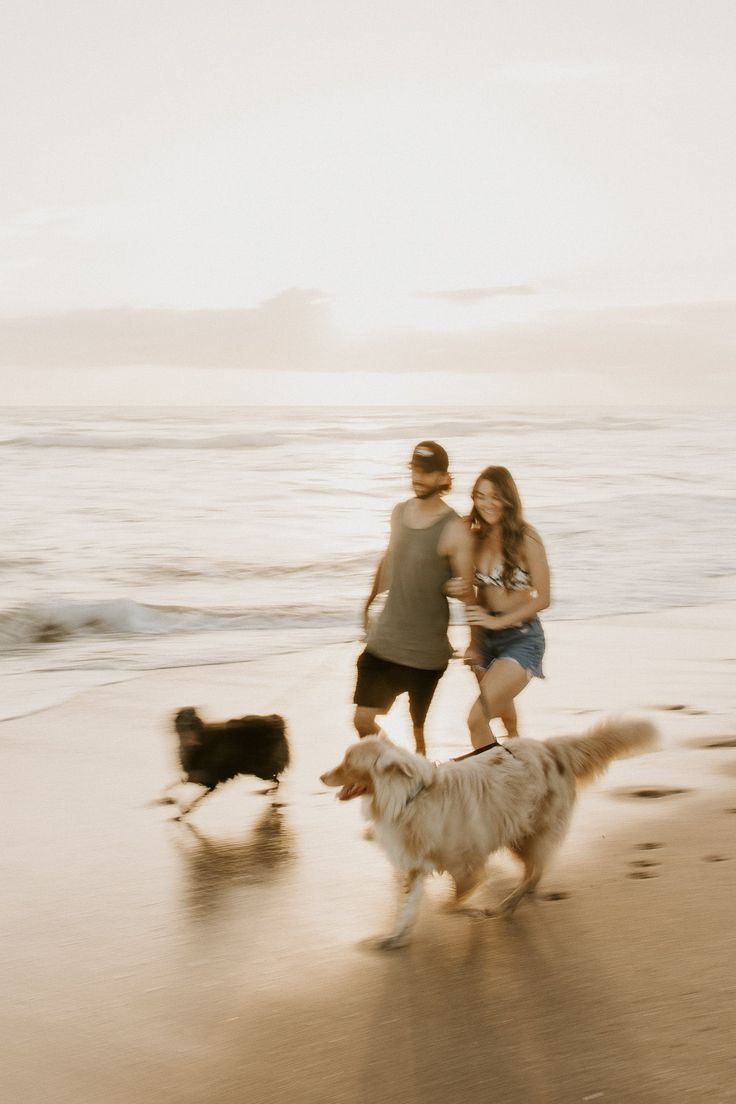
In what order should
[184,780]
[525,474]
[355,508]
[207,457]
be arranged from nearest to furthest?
[184,780] < [355,508] < [525,474] < [207,457]

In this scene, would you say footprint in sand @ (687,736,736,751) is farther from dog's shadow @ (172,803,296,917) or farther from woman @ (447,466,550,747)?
dog's shadow @ (172,803,296,917)

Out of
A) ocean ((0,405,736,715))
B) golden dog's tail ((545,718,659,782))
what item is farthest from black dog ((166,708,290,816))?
ocean ((0,405,736,715))

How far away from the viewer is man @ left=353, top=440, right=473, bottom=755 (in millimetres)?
4902

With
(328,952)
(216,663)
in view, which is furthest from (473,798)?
(216,663)

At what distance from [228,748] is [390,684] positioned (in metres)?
0.99

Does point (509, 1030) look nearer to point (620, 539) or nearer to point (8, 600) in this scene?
point (8, 600)

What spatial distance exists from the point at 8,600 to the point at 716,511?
15.3m

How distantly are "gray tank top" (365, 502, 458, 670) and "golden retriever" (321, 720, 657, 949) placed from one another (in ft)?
2.96

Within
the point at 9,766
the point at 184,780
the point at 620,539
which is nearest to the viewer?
the point at 184,780

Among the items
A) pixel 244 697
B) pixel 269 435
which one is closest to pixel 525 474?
pixel 269 435

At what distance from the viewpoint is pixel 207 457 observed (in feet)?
131

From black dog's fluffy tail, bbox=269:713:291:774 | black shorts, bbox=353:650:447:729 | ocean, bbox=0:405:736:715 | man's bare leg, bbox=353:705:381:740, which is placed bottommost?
ocean, bbox=0:405:736:715

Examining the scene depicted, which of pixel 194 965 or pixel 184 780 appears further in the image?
pixel 184 780

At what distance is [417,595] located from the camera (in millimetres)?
5047
